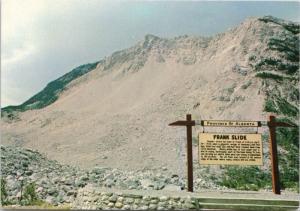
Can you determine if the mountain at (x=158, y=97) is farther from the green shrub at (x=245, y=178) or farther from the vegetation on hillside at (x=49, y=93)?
the green shrub at (x=245, y=178)

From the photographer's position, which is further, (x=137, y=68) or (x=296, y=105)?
(x=137, y=68)

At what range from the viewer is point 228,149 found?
12.5 meters

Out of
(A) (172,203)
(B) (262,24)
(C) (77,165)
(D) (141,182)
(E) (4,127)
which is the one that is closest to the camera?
(A) (172,203)

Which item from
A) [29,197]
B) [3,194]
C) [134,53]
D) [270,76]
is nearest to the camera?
[29,197]

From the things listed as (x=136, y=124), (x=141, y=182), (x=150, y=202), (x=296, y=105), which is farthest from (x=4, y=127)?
(x=150, y=202)

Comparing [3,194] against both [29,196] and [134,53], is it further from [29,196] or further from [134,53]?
[134,53]

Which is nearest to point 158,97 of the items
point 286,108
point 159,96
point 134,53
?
point 159,96

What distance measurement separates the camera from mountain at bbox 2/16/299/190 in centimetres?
2392

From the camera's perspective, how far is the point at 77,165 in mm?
21875

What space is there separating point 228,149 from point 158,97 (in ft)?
54.2

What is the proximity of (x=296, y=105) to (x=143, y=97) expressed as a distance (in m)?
9.02

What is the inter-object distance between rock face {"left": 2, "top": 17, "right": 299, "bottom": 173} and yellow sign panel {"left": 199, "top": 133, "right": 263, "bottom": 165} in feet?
27.8

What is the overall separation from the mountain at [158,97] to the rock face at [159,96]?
0.06 metres

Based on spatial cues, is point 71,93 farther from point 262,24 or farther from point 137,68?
point 262,24
